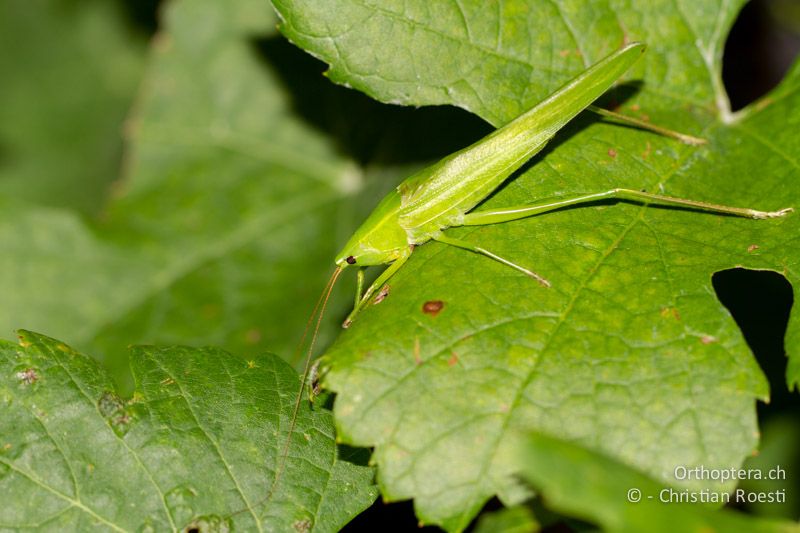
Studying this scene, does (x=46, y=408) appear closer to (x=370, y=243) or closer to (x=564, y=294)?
(x=370, y=243)

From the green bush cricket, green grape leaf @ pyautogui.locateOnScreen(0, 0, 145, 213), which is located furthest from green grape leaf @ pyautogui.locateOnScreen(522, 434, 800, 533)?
green grape leaf @ pyautogui.locateOnScreen(0, 0, 145, 213)

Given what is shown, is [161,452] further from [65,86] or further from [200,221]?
[65,86]

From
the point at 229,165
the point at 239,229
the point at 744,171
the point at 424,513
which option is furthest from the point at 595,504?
the point at 229,165

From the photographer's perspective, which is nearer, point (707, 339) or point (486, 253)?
point (707, 339)

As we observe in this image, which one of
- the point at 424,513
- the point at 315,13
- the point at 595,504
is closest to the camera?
the point at 595,504

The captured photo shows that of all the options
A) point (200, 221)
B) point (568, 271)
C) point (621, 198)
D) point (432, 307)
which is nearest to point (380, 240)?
point (432, 307)

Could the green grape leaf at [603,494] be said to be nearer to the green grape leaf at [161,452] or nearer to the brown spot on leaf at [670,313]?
the brown spot on leaf at [670,313]

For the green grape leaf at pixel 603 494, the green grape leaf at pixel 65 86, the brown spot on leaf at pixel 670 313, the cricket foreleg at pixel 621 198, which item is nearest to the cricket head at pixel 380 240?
the cricket foreleg at pixel 621 198
